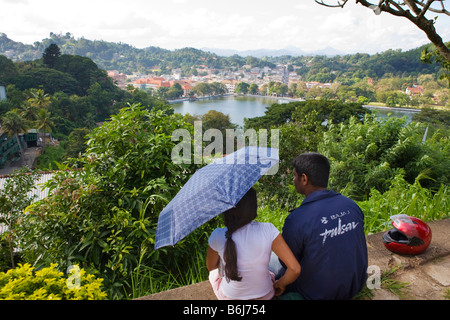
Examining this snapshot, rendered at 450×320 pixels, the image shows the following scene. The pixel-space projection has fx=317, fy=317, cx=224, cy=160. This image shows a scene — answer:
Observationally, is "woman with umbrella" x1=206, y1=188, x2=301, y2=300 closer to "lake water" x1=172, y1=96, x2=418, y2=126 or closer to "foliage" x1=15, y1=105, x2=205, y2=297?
"foliage" x1=15, y1=105, x2=205, y2=297

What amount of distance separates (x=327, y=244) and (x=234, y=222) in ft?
1.21

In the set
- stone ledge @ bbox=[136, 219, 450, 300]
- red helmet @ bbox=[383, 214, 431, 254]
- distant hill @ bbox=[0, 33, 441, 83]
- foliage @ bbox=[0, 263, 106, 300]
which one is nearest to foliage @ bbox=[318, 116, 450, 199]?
stone ledge @ bbox=[136, 219, 450, 300]

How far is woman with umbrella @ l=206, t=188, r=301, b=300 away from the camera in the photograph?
1.22 metres

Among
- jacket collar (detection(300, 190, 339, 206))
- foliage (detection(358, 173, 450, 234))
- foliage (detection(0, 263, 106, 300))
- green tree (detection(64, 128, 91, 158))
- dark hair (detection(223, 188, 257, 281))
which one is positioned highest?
jacket collar (detection(300, 190, 339, 206))

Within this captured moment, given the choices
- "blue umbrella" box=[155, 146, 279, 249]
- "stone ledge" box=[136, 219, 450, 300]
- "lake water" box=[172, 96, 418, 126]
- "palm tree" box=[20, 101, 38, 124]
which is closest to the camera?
"blue umbrella" box=[155, 146, 279, 249]

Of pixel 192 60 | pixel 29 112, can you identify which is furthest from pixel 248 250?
pixel 192 60

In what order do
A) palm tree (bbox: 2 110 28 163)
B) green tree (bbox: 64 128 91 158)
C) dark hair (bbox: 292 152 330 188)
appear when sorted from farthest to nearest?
green tree (bbox: 64 128 91 158) < palm tree (bbox: 2 110 28 163) < dark hair (bbox: 292 152 330 188)

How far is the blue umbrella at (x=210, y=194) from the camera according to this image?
3.92 ft

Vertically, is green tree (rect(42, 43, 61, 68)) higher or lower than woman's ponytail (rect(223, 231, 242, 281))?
higher

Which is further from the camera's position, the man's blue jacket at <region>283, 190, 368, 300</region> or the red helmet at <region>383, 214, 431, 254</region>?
the red helmet at <region>383, 214, 431, 254</region>

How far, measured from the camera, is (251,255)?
1.24 m

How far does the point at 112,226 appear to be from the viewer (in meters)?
1.81

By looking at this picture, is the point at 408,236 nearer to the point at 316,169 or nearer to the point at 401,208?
the point at 316,169
